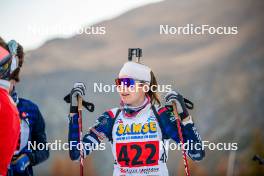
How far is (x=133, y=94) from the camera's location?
3.87m

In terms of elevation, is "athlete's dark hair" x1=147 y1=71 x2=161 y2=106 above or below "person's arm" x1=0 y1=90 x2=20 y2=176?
above

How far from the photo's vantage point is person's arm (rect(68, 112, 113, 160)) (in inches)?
150

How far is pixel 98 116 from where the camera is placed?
4055mm

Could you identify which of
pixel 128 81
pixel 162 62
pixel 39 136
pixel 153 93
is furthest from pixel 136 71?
pixel 39 136

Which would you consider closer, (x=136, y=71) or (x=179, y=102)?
(x=179, y=102)

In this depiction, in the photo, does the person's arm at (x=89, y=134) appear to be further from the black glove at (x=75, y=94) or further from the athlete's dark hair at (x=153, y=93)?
the athlete's dark hair at (x=153, y=93)

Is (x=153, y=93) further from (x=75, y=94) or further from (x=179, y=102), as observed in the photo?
(x=75, y=94)

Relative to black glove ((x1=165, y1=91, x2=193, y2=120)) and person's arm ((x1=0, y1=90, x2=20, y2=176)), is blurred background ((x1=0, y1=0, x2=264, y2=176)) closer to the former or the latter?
black glove ((x1=165, y1=91, x2=193, y2=120))

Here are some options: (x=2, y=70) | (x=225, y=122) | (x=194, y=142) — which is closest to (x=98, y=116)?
(x=194, y=142)

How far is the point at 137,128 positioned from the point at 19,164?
3.08 ft

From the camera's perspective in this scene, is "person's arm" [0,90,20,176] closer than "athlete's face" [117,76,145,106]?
Yes

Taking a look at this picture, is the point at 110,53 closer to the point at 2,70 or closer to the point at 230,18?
the point at 230,18

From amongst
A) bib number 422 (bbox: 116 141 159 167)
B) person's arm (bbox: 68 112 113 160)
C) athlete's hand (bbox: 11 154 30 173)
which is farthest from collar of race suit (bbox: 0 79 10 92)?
bib number 422 (bbox: 116 141 159 167)

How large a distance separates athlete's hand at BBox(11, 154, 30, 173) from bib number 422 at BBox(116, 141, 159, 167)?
71 centimetres
